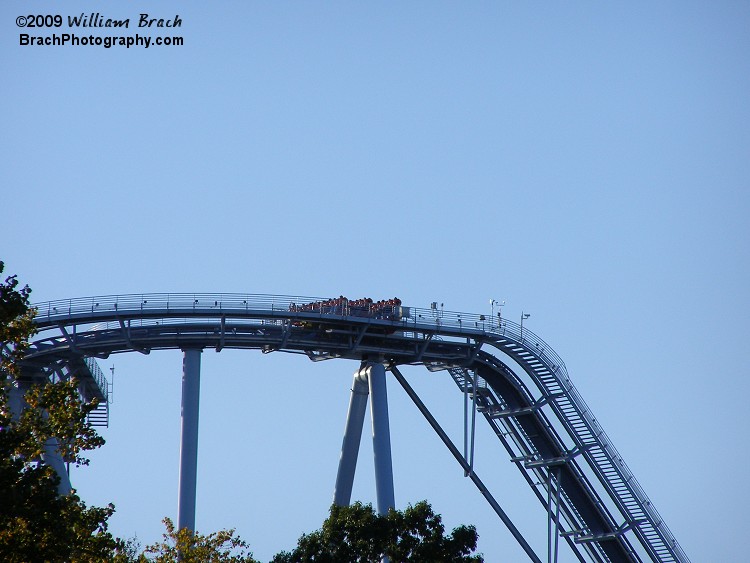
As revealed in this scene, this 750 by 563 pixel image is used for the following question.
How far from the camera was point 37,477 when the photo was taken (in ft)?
136

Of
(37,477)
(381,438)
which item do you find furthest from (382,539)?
(37,477)

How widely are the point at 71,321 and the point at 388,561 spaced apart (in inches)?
667

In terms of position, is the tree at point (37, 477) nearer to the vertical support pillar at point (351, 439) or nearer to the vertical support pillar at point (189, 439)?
the vertical support pillar at point (189, 439)

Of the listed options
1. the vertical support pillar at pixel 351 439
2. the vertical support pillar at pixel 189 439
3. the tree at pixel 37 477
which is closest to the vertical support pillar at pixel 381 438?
the vertical support pillar at pixel 351 439

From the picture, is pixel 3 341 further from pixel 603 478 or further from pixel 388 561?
pixel 603 478

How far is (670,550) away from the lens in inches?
3108

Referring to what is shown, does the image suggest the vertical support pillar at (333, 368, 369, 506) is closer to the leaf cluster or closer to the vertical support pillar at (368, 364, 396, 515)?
the vertical support pillar at (368, 364, 396, 515)

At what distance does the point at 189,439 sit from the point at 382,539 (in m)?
9.34

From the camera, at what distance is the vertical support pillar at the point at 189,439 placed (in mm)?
65500

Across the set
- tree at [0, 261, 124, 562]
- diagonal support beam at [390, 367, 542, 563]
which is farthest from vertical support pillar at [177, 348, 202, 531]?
tree at [0, 261, 124, 562]

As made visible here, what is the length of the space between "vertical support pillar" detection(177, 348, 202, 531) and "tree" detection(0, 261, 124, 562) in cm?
2017

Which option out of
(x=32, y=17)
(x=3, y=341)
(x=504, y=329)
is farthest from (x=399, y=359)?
(x=3, y=341)

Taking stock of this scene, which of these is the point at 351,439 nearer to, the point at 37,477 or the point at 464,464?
the point at 464,464

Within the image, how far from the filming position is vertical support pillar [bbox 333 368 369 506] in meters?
72.5
